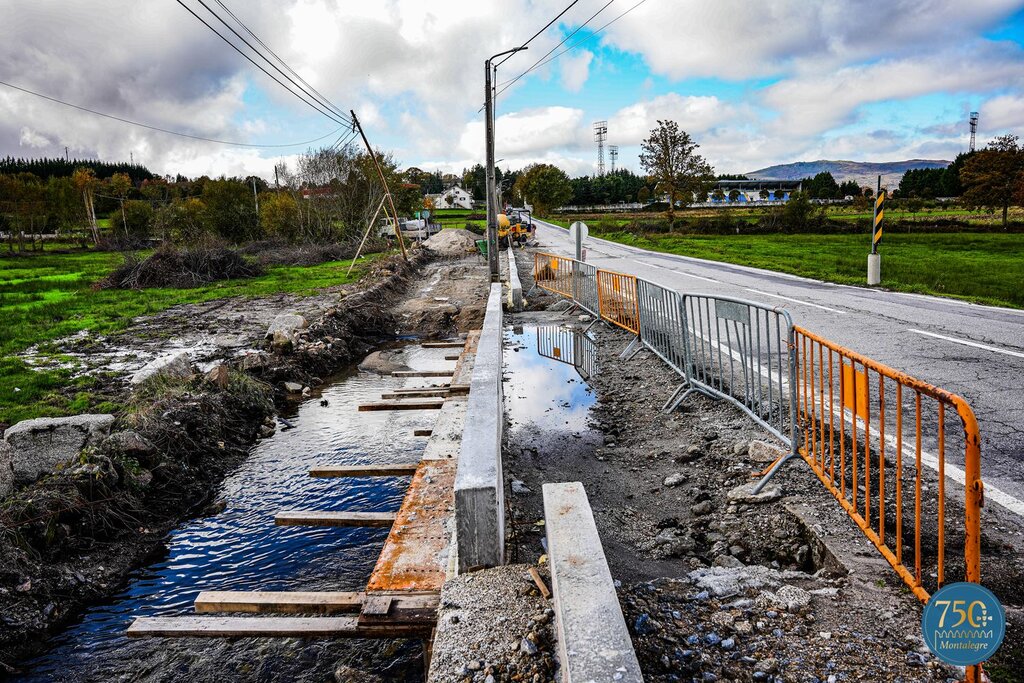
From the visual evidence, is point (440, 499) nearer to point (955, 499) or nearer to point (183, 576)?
point (183, 576)

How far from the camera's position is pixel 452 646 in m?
2.88

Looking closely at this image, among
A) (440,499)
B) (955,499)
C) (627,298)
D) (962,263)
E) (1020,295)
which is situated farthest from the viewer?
(962,263)

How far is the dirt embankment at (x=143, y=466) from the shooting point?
465 cm

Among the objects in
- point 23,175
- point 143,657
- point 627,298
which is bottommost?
point 143,657

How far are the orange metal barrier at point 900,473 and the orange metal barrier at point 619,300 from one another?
4.52 metres

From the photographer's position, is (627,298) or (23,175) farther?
(23,175)

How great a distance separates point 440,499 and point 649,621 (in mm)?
2213

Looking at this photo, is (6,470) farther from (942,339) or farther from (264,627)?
(942,339)

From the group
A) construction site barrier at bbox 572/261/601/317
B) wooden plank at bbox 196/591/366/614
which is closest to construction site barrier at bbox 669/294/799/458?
wooden plank at bbox 196/591/366/614

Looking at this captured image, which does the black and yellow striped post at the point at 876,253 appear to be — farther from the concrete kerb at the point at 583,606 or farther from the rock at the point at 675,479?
the concrete kerb at the point at 583,606

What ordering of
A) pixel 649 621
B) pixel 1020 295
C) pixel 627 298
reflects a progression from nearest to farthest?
1. pixel 649 621
2. pixel 627 298
3. pixel 1020 295

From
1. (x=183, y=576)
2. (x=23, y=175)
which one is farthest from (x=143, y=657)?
(x=23, y=175)

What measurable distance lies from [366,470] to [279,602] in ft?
7.70

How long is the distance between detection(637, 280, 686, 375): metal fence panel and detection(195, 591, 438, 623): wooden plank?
15.3ft
